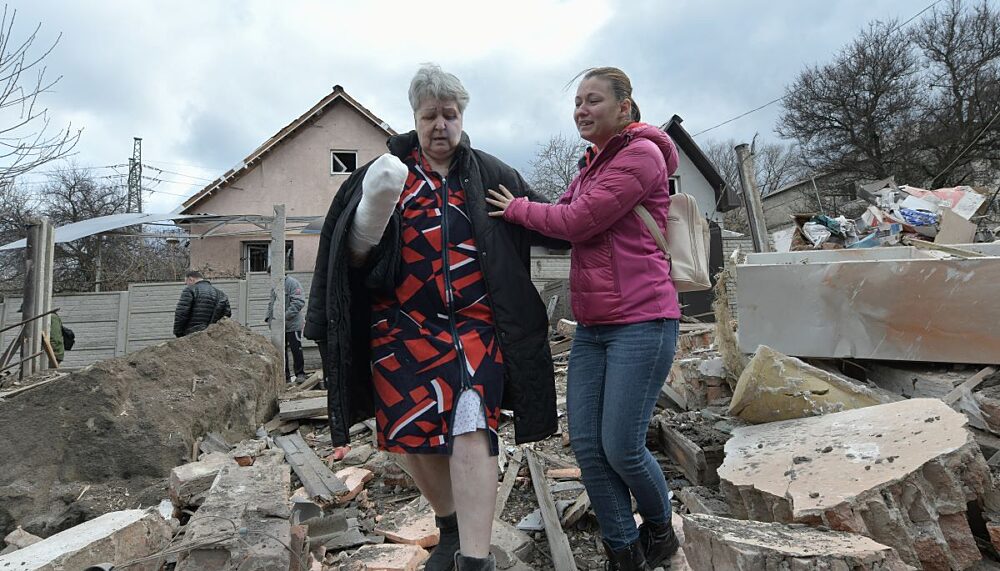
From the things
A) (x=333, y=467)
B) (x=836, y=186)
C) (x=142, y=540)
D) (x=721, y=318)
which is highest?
(x=836, y=186)

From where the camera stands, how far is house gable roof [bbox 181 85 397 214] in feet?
53.9

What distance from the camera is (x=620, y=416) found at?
1.82 meters

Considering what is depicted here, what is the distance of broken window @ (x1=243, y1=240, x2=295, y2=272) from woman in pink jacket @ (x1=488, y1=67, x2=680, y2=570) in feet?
53.0

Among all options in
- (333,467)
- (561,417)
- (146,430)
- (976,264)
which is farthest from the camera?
(561,417)

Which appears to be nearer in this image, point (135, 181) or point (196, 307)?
point (196, 307)

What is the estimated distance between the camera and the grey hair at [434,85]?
73.0 inches

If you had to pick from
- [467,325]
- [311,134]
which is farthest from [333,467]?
[311,134]

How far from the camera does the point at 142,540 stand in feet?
7.66

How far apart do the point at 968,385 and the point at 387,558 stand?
3.03 metres

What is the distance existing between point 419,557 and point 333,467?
6.47 ft

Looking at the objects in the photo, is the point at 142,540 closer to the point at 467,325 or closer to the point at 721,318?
the point at 467,325

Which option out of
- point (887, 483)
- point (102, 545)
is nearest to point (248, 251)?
point (102, 545)

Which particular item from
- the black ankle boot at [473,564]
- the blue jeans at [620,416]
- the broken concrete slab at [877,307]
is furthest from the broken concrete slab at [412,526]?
the broken concrete slab at [877,307]

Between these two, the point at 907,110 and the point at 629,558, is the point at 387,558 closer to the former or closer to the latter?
the point at 629,558
